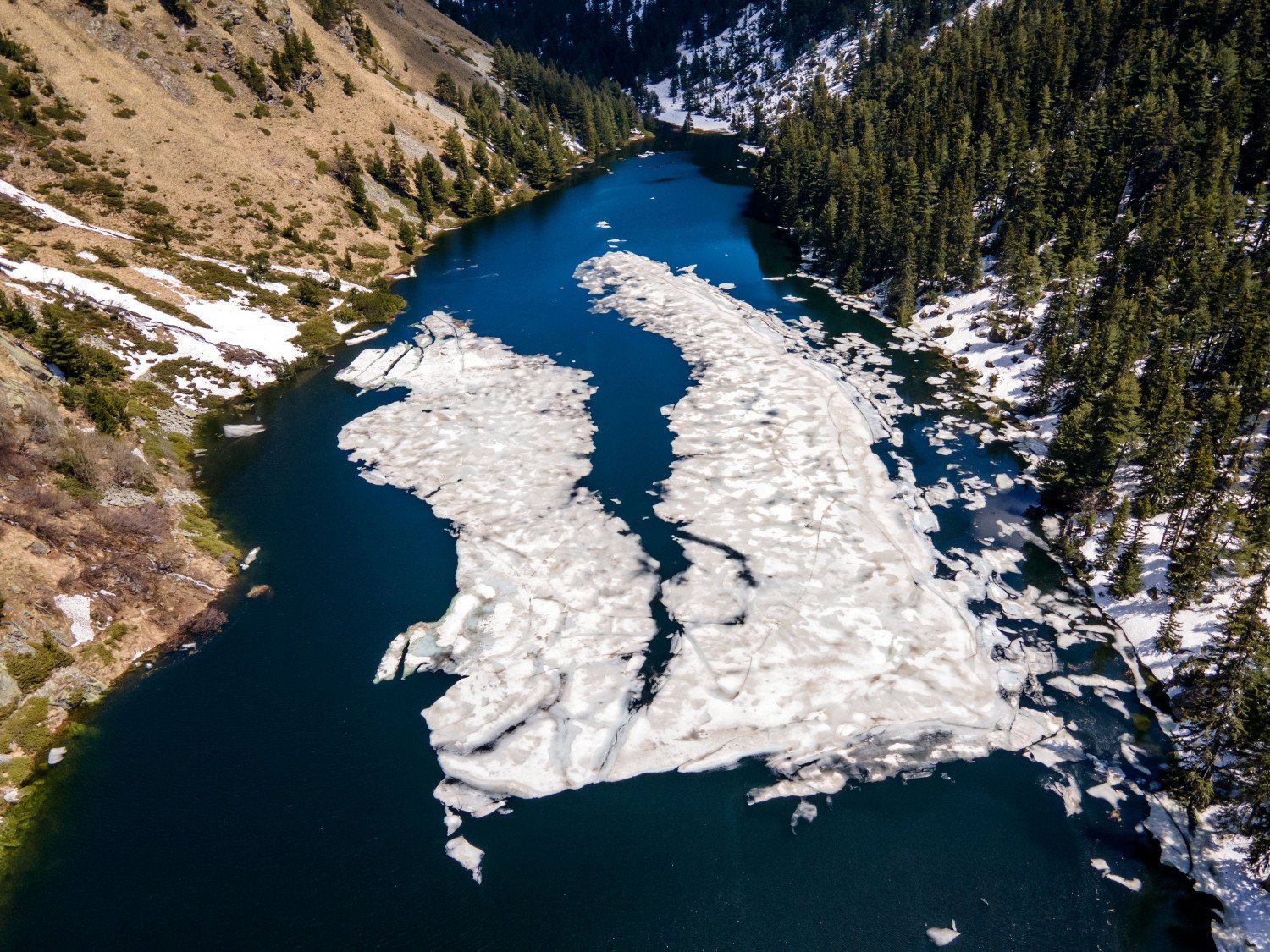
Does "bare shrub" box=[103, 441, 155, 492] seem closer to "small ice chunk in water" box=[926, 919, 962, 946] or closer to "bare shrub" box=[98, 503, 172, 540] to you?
"bare shrub" box=[98, 503, 172, 540]

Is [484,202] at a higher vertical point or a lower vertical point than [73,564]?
higher

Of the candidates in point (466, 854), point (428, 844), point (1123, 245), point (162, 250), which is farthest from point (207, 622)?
point (1123, 245)

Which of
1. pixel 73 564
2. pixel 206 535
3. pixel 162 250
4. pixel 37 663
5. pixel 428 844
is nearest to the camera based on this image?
pixel 428 844

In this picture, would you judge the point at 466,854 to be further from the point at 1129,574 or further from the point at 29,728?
the point at 1129,574

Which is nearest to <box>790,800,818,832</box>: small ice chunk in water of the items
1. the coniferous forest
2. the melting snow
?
the coniferous forest

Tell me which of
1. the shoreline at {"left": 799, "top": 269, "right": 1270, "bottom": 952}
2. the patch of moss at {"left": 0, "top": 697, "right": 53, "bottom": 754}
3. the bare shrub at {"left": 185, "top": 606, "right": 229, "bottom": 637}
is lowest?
the shoreline at {"left": 799, "top": 269, "right": 1270, "bottom": 952}

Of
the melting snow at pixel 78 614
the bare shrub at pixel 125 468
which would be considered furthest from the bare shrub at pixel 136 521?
the melting snow at pixel 78 614
